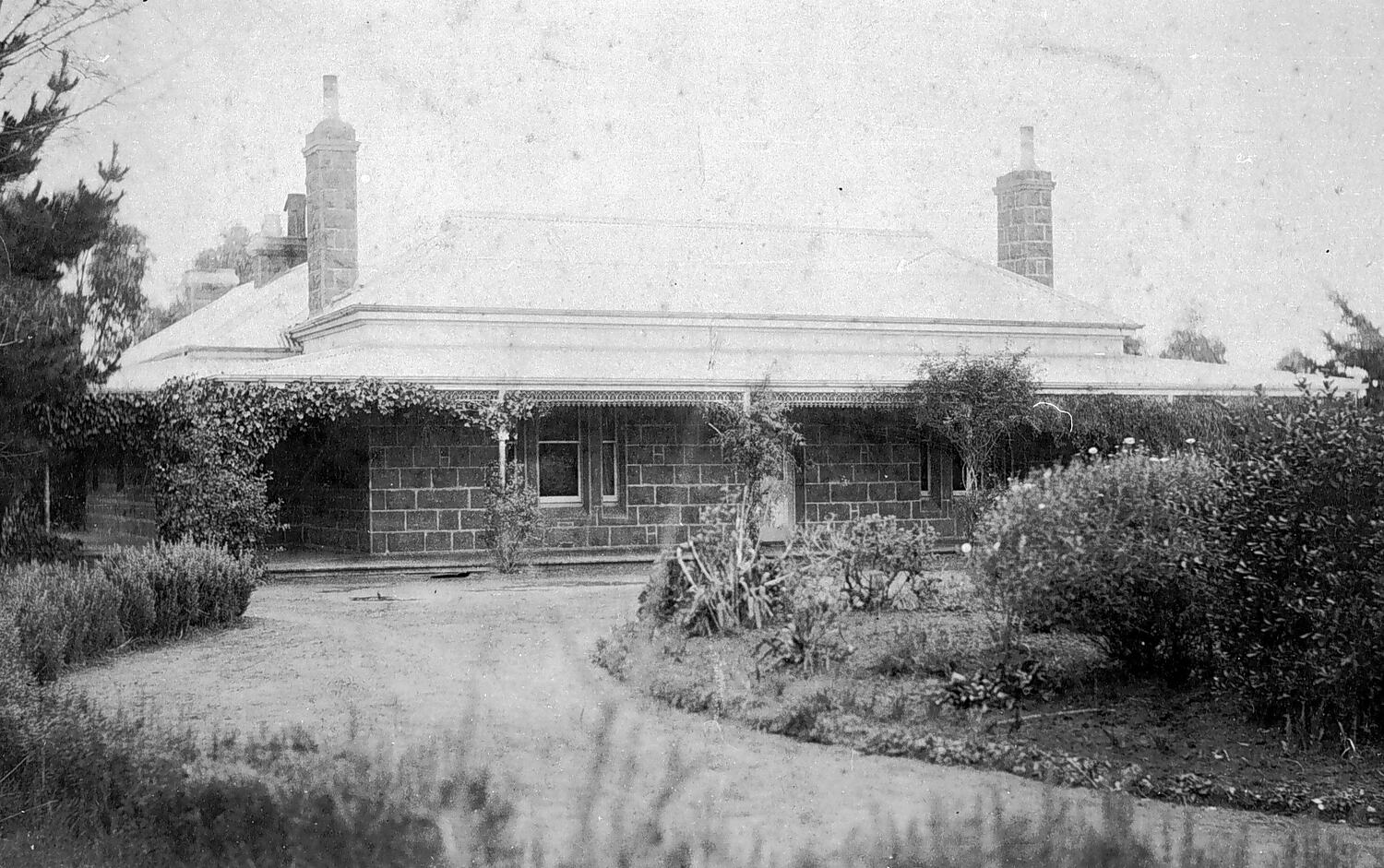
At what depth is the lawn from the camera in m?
6.58

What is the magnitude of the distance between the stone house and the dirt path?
19.1 ft

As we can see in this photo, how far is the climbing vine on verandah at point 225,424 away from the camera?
15898 millimetres

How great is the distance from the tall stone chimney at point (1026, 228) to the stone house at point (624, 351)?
45 millimetres

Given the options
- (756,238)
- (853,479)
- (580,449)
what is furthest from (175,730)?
(756,238)

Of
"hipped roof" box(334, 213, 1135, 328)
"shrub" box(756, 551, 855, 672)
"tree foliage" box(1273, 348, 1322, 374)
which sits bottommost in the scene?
"shrub" box(756, 551, 855, 672)

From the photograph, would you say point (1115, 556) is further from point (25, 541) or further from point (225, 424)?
point (25, 541)

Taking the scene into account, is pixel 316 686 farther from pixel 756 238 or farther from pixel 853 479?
pixel 756 238

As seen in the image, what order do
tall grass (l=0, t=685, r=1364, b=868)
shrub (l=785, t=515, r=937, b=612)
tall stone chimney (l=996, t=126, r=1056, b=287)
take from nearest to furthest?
tall grass (l=0, t=685, r=1364, b=868), shrub (l=785, t=515, r=937, b=612), tall stone chimney (l=996, t=126, r=1056, b=287)

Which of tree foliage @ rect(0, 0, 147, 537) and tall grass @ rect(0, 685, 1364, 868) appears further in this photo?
tree foliage @ rect(0, 0, 147, 537)

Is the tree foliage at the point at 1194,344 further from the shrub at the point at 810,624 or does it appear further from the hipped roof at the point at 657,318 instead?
the shrub at the point at 810,624

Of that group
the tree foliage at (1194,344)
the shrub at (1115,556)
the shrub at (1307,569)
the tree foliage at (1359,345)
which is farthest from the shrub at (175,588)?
the tree foliage at (1194,344)

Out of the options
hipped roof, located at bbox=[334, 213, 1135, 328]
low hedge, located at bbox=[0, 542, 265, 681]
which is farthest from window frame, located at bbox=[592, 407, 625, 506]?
low hedge, located at bbox=[0, 542, 265, 681]

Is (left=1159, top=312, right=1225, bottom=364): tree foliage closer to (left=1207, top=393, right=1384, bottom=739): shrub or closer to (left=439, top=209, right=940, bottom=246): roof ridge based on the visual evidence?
(left=439, top=209, right=940, bottom=246): roof ridge

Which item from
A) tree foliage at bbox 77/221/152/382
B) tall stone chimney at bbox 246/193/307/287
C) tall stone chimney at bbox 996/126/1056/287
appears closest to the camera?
tree foliage at bbox 77/221/152/382
